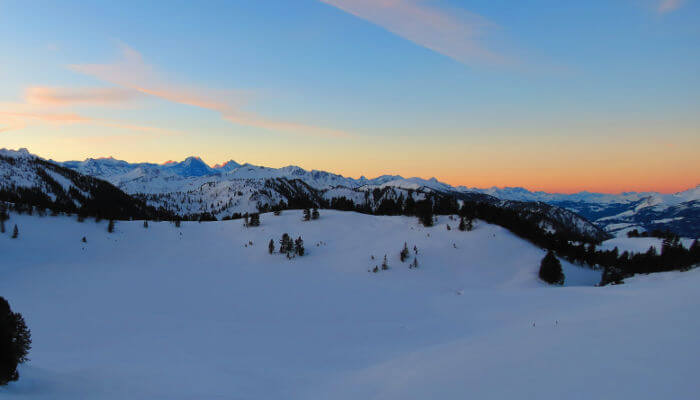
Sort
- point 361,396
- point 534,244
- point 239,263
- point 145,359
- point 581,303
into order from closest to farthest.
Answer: point 361,396, point 145,359, point 581,303, point 239,263, point 534,244

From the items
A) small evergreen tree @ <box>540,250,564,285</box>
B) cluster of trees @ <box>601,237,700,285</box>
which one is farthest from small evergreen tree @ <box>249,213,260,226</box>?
cluster of trees @ <box>601,237,700,285</box>

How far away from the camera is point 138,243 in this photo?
5631 cm

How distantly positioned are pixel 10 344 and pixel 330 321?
66.8ft

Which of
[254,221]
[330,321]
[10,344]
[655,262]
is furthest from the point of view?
[254,221]

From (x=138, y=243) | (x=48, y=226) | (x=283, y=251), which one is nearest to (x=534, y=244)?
(x=283, y=251)

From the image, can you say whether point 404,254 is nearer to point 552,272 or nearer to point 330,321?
point 552,272

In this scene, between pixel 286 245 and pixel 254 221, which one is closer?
pixel 286 245

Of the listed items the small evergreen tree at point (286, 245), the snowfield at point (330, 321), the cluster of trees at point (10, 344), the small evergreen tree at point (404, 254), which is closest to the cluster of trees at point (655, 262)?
the snowfield at point (330, 321)

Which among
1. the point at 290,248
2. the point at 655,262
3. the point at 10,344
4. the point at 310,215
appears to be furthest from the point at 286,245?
the point at 655,262

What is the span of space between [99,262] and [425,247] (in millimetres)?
52077

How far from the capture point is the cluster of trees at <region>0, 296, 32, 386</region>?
31.1 feet

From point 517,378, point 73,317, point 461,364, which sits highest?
point 517,378

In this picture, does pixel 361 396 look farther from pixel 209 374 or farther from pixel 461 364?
pixel 209 374

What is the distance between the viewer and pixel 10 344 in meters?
9.83
